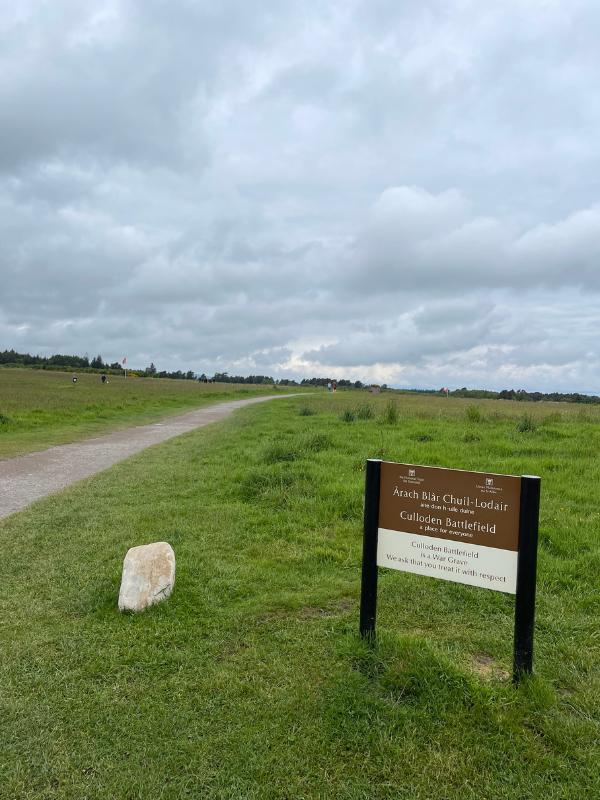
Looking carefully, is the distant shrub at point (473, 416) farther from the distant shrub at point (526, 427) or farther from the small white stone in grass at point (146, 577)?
the small white stone in grass at point (146, 577)

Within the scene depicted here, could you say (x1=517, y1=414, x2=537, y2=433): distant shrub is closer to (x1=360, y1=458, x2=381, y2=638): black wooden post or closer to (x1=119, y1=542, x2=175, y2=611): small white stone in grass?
(x1=360, y1=458, x2=381, y2=638): black wooden post

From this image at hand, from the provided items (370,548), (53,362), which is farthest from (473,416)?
(53,362)

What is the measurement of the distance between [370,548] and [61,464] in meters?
9.51

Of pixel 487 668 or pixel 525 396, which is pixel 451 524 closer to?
pixel 487 668

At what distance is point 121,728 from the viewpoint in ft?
9.76

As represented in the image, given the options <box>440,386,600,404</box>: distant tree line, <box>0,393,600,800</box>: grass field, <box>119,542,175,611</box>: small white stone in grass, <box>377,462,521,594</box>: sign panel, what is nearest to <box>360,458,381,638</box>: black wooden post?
<box>377,462,521,594</box>: sign panel

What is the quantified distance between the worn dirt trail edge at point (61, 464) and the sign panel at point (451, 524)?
606 cm

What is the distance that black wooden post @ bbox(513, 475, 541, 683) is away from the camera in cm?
316

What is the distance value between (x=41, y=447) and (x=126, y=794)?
12.7m

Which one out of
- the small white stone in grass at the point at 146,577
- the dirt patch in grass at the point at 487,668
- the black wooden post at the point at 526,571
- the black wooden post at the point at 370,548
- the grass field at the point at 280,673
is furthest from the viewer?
the small white stone in grass at the point at 146,577

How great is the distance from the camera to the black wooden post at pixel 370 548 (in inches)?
144

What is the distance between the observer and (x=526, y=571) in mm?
3201

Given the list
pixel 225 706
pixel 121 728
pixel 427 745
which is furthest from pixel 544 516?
pixel 121 728

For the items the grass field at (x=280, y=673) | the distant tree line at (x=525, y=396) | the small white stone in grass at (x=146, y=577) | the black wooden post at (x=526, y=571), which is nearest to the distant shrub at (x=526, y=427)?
the grass field at (x=280, y=673)
